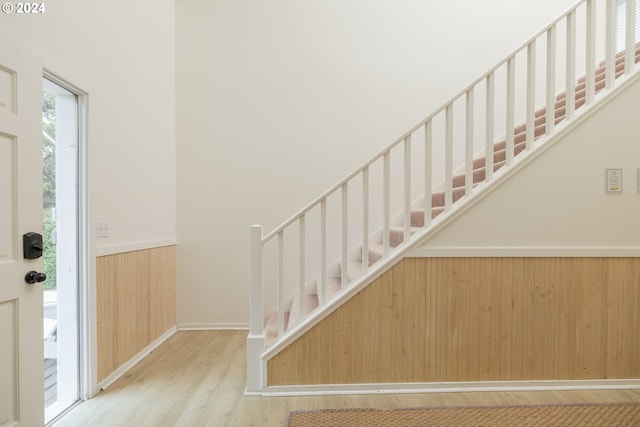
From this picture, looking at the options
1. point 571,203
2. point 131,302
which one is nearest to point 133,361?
point 131,302

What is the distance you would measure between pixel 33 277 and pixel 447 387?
91.2 inches

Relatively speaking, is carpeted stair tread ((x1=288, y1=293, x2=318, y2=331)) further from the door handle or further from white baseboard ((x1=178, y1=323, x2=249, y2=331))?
the door handle

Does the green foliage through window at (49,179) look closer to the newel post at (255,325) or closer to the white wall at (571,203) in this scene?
the newel post at (255,325)

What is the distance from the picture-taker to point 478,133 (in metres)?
3.85

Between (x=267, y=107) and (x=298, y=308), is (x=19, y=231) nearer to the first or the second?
(x=298, y=308)

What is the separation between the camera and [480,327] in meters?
2.40

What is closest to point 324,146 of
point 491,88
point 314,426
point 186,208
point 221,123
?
point 221,123

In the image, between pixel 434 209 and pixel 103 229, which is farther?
pixel 434 209

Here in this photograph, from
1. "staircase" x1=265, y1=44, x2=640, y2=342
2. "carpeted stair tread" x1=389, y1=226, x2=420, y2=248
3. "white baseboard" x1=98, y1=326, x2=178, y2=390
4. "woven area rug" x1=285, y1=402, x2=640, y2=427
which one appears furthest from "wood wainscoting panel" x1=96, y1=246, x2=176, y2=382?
"carpeted stair tread" x1=389, y1=226, x2=420, y2=248

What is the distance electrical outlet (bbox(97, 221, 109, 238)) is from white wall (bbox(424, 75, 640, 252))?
2053 mm

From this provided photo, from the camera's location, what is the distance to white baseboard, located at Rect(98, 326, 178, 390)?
2.50 metres

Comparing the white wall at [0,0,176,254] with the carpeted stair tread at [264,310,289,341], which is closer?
the white wall at [0,0,176,254]

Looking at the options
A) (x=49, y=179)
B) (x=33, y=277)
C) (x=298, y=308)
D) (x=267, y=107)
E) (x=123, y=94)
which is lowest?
(x=298, y=308)

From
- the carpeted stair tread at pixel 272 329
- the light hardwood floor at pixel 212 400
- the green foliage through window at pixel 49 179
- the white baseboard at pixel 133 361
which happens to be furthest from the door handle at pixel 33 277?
the carpeted stair tread at pixel 272 329
